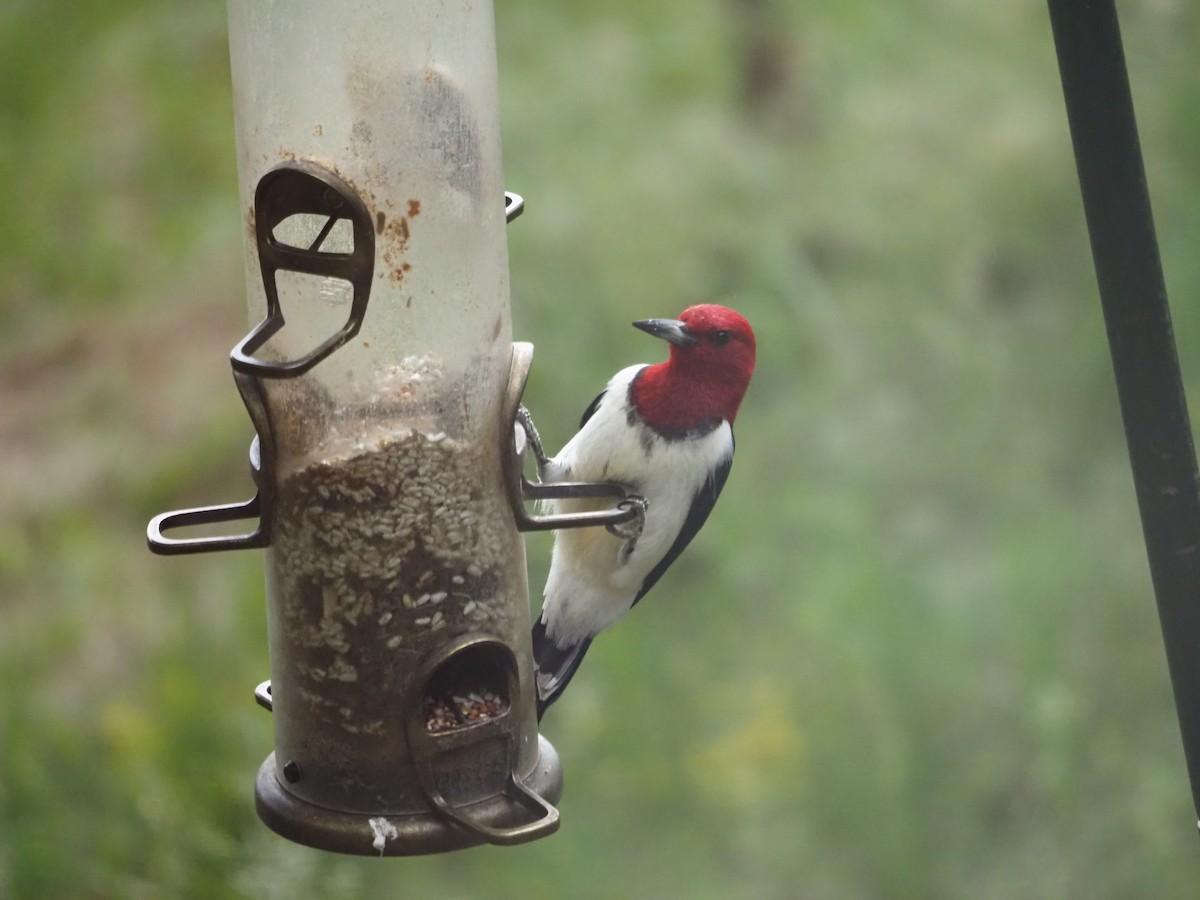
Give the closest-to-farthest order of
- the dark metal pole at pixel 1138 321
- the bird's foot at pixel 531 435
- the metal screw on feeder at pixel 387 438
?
the dark metal pole at pixel 1138 321, the metal screw on feeder at pixel 387 438, the bird's foot at pixel 531 435

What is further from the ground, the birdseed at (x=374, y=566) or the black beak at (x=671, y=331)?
the black beak at (x=671, y=331)

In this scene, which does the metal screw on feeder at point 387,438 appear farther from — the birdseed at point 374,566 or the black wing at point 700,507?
the black wing at point 700,507

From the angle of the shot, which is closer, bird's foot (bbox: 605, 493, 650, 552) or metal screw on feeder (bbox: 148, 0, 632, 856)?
metal screw on feeder (bbox: 148, 0, 632, 856)

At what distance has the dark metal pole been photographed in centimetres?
199

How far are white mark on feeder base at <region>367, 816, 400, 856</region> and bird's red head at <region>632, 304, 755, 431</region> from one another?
1100 mm

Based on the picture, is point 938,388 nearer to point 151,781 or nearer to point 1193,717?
point 151,781

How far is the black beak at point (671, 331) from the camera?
3.08m

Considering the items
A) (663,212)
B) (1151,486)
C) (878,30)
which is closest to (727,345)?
(1151,486)

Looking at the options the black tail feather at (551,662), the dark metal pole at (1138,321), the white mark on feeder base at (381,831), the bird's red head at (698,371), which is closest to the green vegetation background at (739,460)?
the black tail feather at (551,662)

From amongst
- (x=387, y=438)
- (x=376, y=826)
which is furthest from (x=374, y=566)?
(x=376, y=826)

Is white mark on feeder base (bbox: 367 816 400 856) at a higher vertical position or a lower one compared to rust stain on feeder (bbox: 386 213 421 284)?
lower

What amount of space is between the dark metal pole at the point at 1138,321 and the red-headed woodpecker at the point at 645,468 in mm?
1198

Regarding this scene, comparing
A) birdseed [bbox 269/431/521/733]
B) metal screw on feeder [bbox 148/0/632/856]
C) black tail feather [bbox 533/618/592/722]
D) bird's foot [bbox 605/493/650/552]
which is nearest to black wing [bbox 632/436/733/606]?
bird's foot [bbox 605/493/650/552]

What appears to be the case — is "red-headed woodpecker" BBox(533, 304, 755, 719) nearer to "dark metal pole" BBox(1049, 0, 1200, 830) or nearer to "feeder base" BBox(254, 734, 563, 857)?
"feeder base" BBox(254, 734, 563, 857)
